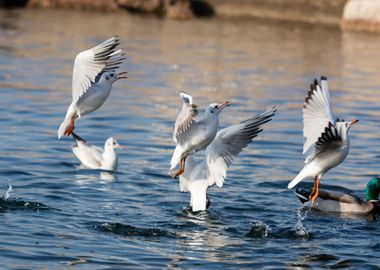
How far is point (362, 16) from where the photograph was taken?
1244 inches

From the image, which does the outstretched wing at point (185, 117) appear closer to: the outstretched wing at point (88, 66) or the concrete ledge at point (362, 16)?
the outstretched wing at point (88, 66)

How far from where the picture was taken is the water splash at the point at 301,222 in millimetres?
10516

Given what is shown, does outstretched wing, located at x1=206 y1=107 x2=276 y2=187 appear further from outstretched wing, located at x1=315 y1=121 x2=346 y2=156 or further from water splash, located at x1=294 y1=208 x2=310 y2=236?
water splash, located at x1=294 y1=208 x2=310 y2=236

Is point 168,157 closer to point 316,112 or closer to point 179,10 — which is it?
point 316,112

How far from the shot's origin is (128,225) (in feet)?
34.3

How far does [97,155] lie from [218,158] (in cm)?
296

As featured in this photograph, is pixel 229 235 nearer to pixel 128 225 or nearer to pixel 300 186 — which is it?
pixel 128 225

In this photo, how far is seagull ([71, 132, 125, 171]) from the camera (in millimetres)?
13625

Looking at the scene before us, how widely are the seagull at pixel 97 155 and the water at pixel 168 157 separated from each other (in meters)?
0.15

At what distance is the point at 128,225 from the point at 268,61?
15.0m

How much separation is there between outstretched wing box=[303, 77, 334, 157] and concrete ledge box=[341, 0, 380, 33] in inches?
804

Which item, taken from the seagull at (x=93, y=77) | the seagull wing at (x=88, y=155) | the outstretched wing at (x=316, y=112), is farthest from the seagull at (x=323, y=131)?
the seagull wing at (x=88, y=155)

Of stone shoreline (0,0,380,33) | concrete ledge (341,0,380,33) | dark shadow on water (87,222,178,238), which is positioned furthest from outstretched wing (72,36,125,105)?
stone shoreline (0,0,380,33)

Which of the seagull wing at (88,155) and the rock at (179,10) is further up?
the rock at (179,10)
